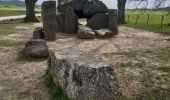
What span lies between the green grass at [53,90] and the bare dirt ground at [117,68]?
0.16 meters

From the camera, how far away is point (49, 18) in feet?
61.7

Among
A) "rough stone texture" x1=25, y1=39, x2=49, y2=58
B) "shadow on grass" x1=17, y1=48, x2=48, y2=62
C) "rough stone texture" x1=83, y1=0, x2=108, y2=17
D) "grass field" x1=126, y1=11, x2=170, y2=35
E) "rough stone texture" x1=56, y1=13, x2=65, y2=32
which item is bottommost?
"shadow on grass" x1=17, y1=48, x2=48, y2=62

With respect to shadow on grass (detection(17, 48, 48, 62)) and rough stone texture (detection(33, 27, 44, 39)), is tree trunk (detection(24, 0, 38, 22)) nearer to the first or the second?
rough stone texture (detection(33, 27, 44, 39))

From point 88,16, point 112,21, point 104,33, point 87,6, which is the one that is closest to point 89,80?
point 104,33

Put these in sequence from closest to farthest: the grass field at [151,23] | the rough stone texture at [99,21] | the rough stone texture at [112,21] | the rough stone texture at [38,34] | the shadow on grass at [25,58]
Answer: the shadow on grass at [25,58] < the rough stone texture at [38,34] < the rough stone texture at [112,21] < the rough stone texture at [99,21] < the grass field at [151,23]

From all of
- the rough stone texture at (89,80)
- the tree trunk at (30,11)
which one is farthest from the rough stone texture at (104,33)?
the tree trunk at (30,11)

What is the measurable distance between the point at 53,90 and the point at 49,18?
10418 mm

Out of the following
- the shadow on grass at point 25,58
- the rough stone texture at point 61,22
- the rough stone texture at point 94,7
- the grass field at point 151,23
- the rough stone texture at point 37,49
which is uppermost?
the rough stone texture at point 94,7

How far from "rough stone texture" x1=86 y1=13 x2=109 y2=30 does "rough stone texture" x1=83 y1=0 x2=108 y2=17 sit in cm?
39

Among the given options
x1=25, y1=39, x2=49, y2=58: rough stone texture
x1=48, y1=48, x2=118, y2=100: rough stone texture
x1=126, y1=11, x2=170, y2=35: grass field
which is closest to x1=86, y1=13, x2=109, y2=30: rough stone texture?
x1=126, y1=11, x2=170, y2=35: grass field

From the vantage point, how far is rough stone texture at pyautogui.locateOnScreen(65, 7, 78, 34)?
71.6ft

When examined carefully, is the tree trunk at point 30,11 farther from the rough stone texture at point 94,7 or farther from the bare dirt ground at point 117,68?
the bare dirt ground at point 117,68

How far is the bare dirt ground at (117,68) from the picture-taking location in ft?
29.9

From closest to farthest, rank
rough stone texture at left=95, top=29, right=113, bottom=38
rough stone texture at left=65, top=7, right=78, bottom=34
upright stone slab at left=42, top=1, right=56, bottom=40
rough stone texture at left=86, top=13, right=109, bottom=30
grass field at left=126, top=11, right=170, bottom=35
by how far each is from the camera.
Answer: upright stone slab at left=42, top=1, right=56, bottom=40 → rough stone texture at left=95, top=29, right=113, bottom=38 → rough stone texture at left=65, top=7, right=78, bottom=34 → rough stone texture at left=86, top=13, right=109, bottom=30 → grass field at left=126, top=11, right=170, bottom=35
